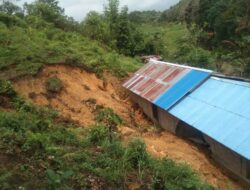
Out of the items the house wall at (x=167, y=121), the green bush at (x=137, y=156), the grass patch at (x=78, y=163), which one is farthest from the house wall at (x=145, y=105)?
the green bush at (x=137, y=156)

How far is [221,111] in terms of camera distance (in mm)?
9555

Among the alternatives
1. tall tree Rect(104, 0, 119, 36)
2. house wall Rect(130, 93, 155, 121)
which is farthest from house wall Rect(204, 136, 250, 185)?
tall tree Rect(104, 0, 119, 36)

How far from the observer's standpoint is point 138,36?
92.8 feet

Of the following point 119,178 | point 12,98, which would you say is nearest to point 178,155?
point 119,178

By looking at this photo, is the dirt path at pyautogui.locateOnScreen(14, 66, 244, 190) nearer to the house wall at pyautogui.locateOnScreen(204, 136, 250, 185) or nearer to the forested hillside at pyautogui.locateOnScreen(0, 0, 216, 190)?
the forested hillside at pyautogui.locateOnScreen(0, 0, 216, 190)

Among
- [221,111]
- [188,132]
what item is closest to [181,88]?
[188,132]

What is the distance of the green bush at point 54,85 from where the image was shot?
43.3 ft

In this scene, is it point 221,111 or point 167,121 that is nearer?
point 221,111

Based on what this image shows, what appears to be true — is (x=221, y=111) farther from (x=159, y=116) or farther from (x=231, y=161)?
(x=159, y=116)

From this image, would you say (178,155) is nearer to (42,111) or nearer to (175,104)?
(175,104)

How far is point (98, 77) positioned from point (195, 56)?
9852mm

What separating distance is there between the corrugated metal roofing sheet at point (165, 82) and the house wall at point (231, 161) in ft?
7.39

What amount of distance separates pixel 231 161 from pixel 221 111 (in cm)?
123

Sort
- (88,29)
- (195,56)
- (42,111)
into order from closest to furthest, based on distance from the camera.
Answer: (42,111)
(195,56)
(88,29)
